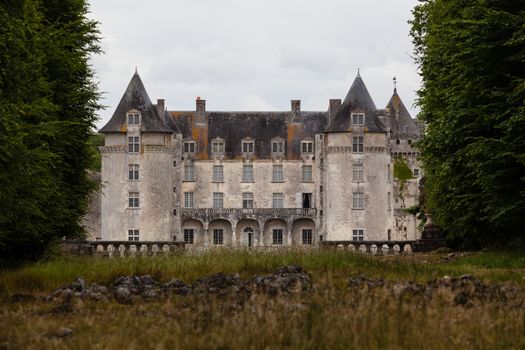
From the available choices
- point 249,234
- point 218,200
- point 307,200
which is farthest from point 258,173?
point 249,234

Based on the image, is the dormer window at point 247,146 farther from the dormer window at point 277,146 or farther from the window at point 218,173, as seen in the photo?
the window at point 218,173

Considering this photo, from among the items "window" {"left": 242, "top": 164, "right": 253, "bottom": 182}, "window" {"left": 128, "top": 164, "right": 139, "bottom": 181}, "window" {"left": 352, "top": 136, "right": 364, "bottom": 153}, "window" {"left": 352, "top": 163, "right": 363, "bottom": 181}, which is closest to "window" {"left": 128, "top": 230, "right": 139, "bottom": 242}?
"window" {"left": 128, "top": 164, "right": 139, "bottom": 181}

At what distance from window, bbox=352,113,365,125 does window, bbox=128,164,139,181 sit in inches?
573

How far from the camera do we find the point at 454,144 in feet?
71.7

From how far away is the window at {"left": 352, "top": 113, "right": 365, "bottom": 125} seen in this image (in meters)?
55.6

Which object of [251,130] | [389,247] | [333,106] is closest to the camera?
[389,247]

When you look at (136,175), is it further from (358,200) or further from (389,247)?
(389,247)

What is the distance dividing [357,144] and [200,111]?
11956mm

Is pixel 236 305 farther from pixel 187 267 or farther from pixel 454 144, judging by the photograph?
pixel 454 144

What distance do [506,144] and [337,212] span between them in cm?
3727

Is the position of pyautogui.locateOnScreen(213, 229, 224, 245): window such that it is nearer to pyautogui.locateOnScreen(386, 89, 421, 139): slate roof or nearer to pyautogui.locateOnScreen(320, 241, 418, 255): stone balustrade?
pyautogui.locateOnScreen(386, 89, 421, 139): slate roof

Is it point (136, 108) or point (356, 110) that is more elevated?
point (136, 108)

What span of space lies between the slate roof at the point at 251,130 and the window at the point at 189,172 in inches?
35.1

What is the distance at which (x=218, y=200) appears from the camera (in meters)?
59.3
